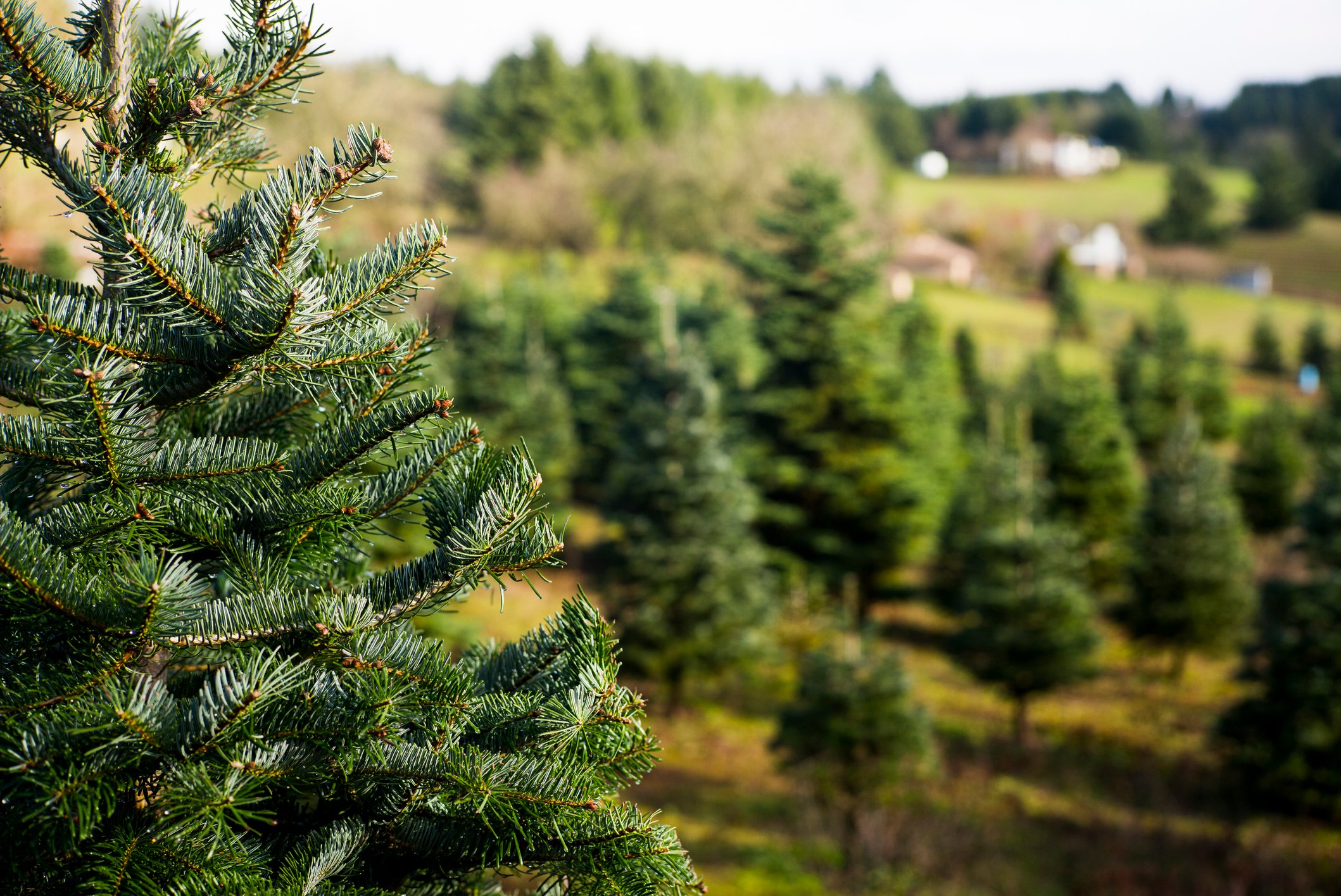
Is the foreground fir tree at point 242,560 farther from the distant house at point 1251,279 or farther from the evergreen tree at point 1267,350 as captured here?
the distant house at point 1251,279

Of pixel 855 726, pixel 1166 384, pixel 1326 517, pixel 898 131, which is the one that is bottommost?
pixel 1166 384

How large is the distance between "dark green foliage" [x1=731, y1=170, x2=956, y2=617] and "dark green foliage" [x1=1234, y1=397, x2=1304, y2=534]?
1240 cm

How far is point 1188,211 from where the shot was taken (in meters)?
66.9

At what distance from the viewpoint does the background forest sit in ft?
34.1

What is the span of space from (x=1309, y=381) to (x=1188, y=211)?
28.8 meters

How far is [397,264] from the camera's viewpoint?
5.80 ft

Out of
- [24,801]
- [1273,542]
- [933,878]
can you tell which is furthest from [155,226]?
[1273,542]

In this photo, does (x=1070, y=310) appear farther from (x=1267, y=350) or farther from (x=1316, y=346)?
(x=1316, y=346)

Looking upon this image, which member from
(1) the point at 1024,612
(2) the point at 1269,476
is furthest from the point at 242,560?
(2) the point at 1269,476

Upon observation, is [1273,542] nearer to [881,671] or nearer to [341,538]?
[881,671]

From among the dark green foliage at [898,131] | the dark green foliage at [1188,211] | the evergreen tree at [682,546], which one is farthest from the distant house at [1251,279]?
the evergreen tree at [682,546]

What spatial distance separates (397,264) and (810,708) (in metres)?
9.09

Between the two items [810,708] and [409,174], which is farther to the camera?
[409,174]

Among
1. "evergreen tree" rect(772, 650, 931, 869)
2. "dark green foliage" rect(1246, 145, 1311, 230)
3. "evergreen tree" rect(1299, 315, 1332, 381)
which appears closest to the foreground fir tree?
"evergreen tree" rect(772, 650, 931, 869)
